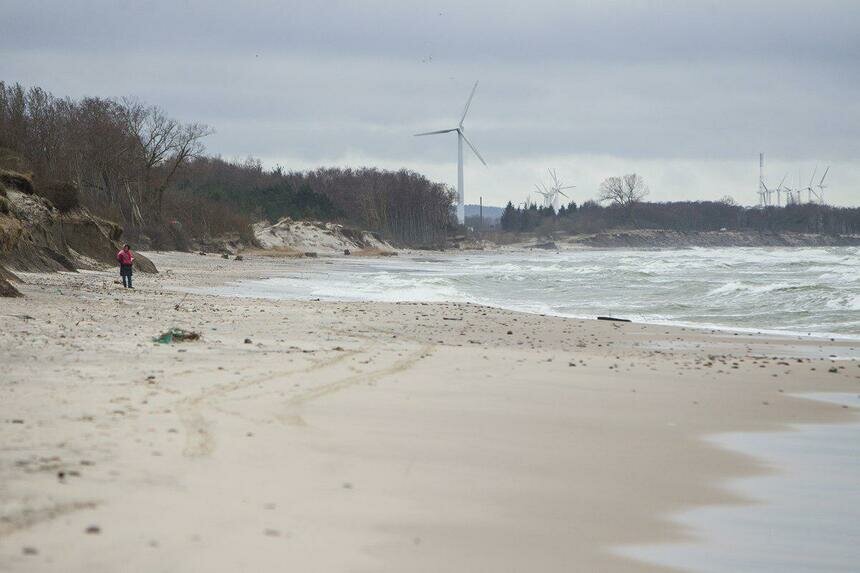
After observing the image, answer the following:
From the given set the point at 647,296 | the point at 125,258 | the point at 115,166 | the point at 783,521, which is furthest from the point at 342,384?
the point at 115,166

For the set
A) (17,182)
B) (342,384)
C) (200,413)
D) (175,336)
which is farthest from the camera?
(17,182)

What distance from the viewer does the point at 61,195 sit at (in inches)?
1362

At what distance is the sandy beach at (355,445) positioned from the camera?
4.98 metres

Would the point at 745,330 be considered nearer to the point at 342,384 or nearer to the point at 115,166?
the point at 342,384

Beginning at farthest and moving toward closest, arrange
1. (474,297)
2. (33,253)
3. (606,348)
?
(474,297) < (33,253) < (606,348)

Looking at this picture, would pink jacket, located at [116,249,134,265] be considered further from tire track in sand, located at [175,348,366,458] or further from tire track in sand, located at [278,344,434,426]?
tire track in sand, located at [175,348,366,458]

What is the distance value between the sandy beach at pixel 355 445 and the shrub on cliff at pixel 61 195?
20.4m

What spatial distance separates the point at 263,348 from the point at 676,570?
8.50m

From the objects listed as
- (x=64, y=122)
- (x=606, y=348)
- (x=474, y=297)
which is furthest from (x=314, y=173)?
(x=606, y=348)

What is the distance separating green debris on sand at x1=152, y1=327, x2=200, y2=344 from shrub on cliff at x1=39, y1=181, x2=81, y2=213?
22.6 meters

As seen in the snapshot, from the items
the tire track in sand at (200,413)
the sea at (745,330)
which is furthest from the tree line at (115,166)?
the tire track in sand at (200,413)

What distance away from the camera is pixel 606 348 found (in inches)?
626

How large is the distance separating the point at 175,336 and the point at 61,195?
23886mm

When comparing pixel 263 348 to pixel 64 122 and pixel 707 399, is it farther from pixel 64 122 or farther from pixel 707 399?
pixel 64 122
